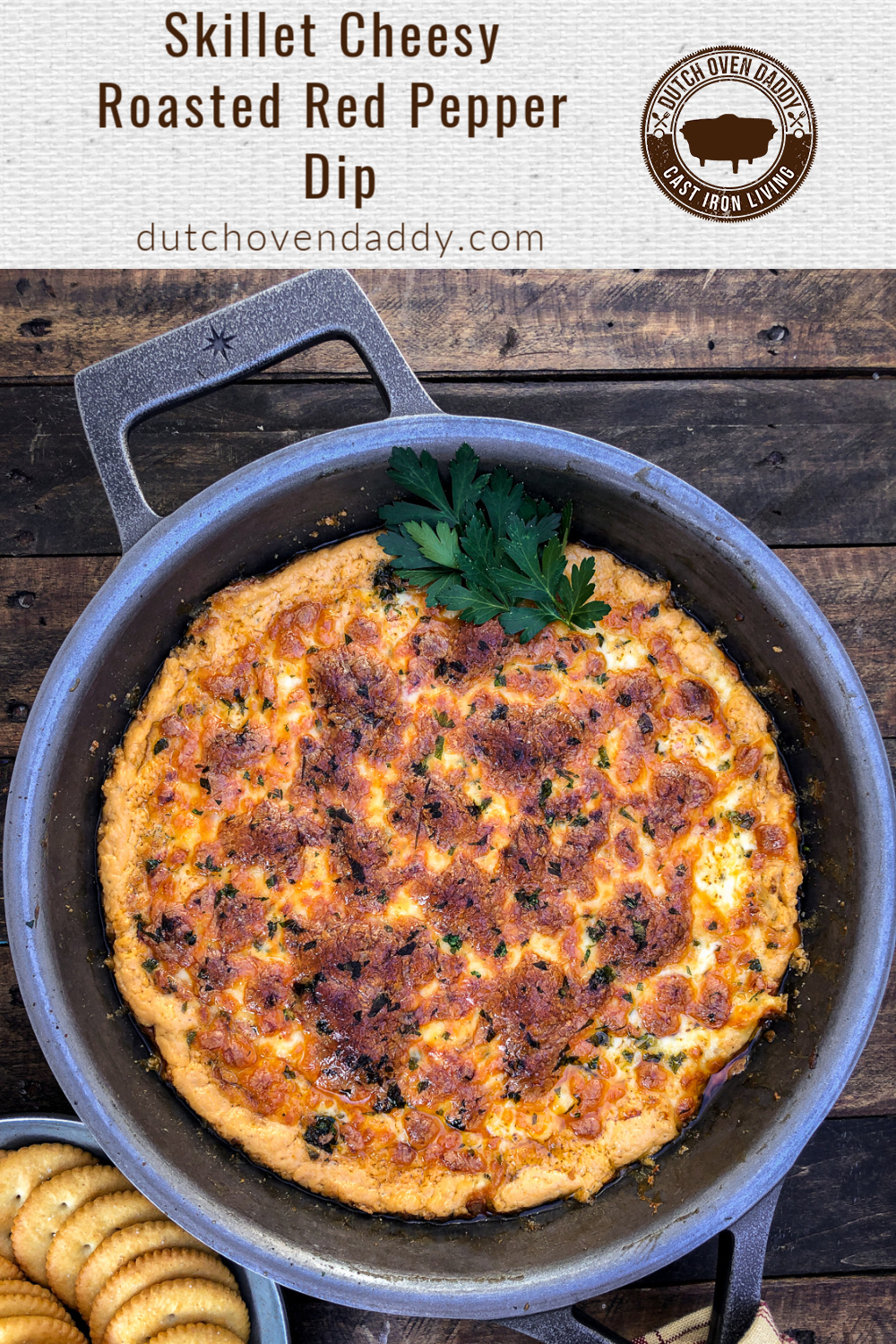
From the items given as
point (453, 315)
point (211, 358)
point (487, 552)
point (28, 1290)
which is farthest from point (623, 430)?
point (28, 1290)

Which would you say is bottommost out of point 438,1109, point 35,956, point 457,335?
point 438,1109

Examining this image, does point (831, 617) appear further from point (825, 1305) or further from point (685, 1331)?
point (825, 1305)

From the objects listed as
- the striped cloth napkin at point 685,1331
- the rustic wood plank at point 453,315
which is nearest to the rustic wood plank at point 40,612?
the rustic wood plank at point 453,315

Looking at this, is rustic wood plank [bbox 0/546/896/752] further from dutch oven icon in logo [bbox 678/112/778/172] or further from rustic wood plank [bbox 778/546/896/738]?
dutch oven icon in logo [bbox 678/112/778/172]

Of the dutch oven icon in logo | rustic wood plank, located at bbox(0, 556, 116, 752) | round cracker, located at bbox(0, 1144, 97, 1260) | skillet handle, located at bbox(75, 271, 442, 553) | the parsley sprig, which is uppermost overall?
the dutch oven icon in logo

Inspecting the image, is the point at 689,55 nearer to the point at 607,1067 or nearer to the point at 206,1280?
Result: the point at 607,1067

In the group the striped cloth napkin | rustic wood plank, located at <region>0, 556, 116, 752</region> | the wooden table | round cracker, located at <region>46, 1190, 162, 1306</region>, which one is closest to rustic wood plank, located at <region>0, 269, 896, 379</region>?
the wooden table

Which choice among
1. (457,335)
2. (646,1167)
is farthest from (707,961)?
(457,335)
